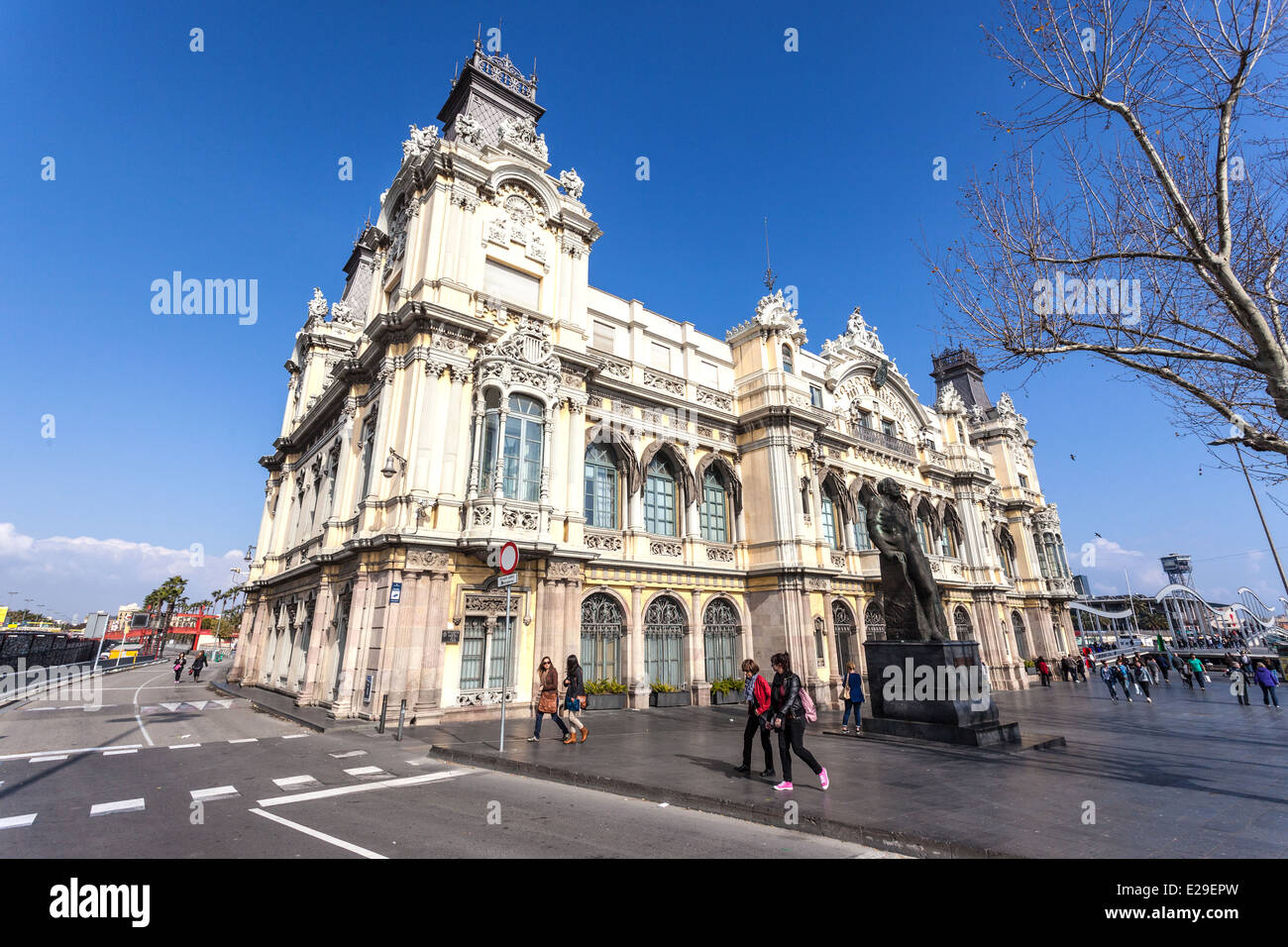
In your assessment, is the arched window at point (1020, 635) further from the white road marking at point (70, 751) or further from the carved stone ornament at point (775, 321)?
the white road marking at point (70, 751)

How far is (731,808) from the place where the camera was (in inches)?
272

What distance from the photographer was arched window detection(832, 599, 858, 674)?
24500mm

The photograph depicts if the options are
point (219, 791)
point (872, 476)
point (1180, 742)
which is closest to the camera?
point (219, 791)

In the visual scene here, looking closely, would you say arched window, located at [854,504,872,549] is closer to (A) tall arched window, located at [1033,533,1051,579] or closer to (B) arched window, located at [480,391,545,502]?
(B) arched window, located at [480,391,545,502]

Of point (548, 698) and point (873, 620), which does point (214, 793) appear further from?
point (873, 620)

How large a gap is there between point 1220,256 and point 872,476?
23.3m

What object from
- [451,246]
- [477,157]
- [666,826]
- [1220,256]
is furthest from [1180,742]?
[477,157]

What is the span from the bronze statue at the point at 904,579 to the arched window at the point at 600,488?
376 inches

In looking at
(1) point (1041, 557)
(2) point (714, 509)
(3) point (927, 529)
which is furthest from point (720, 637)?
(1) point (1041, 557)

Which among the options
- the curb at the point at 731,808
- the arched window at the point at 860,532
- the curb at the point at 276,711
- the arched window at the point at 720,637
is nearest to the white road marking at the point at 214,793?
the curb at the point at 731,808

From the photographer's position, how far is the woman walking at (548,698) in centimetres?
1193

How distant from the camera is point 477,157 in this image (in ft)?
63.4

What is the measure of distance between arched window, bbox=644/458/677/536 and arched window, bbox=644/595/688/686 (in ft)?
9.09
